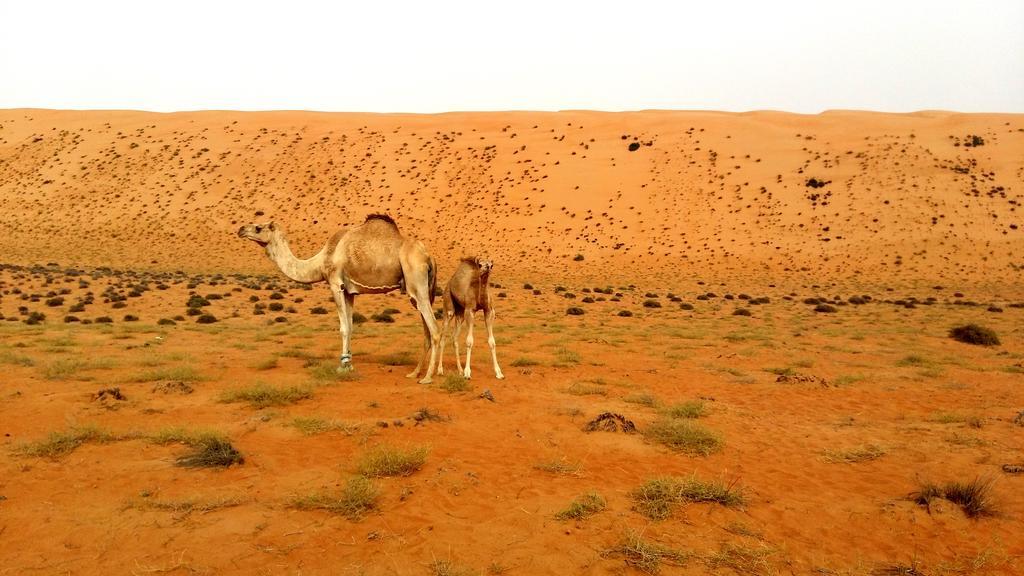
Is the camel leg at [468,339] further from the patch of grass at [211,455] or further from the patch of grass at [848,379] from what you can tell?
the patch of grass at [848,379]

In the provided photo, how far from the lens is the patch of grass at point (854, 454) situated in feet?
26.6

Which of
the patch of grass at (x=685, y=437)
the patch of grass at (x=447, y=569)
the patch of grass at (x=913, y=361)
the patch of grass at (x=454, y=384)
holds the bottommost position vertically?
the patch of grass at (x=913, y=361)

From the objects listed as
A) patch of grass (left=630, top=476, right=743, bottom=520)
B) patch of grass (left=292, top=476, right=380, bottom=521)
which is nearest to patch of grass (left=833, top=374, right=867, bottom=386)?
patch of grass (left=630, top=476, right=743, bottom=520)

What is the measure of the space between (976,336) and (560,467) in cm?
1798

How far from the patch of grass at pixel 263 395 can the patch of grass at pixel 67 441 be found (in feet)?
6.78

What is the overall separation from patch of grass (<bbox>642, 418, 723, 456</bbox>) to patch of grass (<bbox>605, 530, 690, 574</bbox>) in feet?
9.60

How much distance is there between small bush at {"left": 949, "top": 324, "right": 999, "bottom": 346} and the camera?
18.9m

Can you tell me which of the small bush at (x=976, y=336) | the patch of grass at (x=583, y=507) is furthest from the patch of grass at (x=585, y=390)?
the small bush at (x=976, y=336)

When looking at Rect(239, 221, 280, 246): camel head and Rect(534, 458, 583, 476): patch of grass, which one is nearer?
Rect(534, 458, 583, 476): patch of grass

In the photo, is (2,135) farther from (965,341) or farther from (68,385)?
(965,341)

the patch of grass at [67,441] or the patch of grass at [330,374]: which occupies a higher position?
the patch of grass at [67,441]

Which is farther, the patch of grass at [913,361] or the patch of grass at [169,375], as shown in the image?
the patch of grass at [913,361]

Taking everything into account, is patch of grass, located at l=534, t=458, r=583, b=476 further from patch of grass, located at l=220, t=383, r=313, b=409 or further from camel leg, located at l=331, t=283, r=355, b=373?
camel leg, located at l=331, t=283, r=355, b=373

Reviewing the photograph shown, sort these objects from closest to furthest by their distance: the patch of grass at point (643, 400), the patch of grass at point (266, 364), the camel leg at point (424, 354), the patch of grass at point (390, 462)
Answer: the patch of grass at point (390, 462), the patch of grass at point (643, 400), the camel leg at point (424, 354), the patch of grass at point (266, 364)
